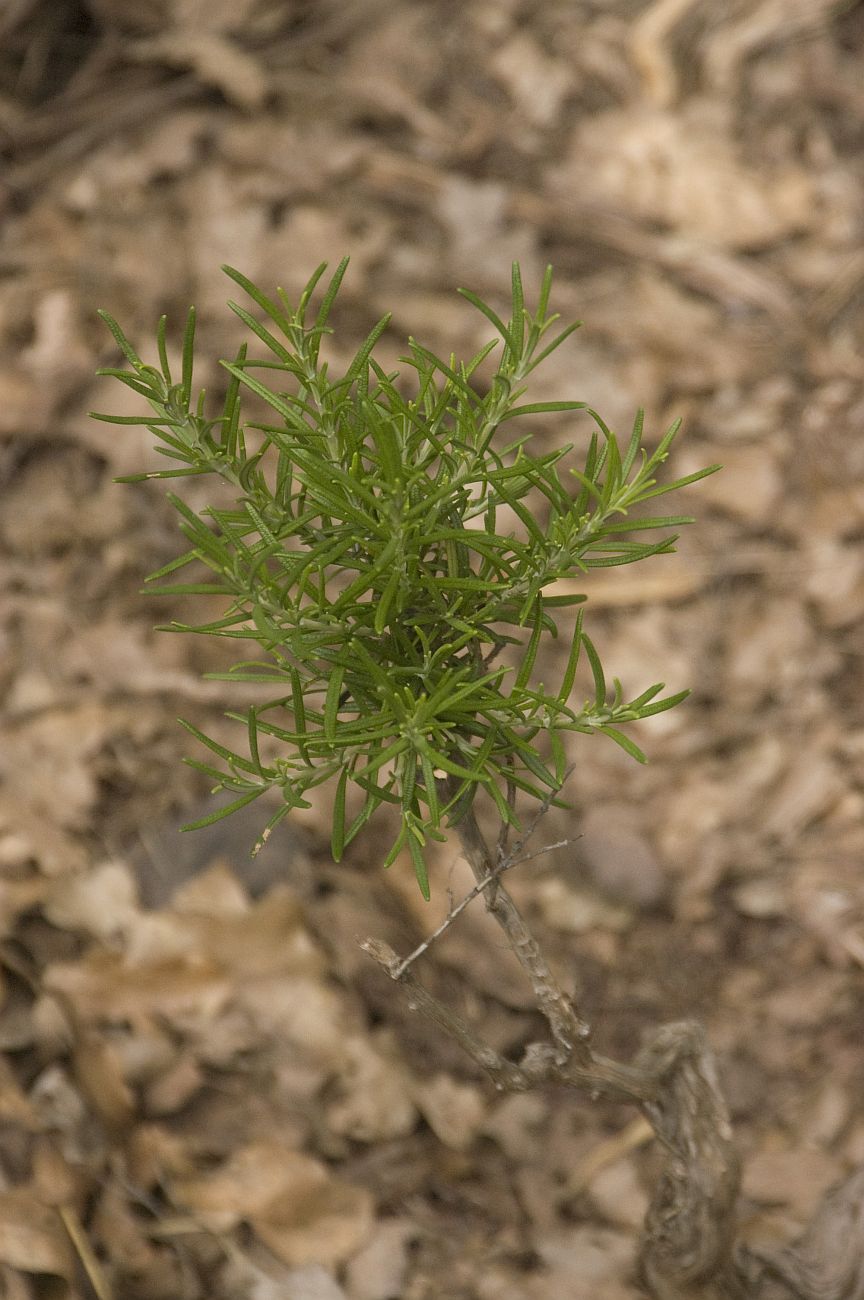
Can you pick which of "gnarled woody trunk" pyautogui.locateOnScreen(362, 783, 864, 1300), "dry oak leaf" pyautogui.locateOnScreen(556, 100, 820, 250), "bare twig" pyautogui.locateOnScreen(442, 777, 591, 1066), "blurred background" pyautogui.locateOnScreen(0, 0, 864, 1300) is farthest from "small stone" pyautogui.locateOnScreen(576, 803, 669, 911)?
"dry oak leaf" pyautogui.locateOnScreen(556, 100, 820, 250)

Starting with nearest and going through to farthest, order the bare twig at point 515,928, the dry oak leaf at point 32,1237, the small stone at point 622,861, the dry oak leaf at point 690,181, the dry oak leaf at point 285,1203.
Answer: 1. the bare twig at point 515,928
2. the dry oak leaf at point 32,1237
3. the dry oak leaf at point 285,1203
4. the small stone at point 622,861
5. the dry oak leaf at point 690,181

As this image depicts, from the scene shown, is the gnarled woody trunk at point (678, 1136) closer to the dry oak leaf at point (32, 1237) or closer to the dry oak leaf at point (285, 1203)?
the dry oak leaf at point (285, 1203)

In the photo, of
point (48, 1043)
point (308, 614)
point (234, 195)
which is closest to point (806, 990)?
point (48, 1043)

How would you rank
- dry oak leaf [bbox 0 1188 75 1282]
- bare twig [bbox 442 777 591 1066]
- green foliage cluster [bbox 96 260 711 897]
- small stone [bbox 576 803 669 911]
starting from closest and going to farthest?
green foliage cluster [bbox 96 260 711 897] → bare twig [bbox 442 777 591 1066] → dry oak leaf [bbox 0 1188 75 1282] → small stone [bbox 576 803 669 911]

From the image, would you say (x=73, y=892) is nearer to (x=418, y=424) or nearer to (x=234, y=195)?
(x=418, y=424)

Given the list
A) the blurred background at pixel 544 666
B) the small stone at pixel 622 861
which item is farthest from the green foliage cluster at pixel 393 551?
the small stone at pixel 622 861

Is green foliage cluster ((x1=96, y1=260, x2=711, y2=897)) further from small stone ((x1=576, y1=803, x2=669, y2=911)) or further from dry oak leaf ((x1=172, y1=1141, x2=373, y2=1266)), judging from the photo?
small stone ((x1=576, y1=803, x2=669, y2=911))

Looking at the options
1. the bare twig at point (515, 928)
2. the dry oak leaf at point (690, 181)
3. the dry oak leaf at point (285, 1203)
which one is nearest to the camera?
the bare twig at point (515, 928)

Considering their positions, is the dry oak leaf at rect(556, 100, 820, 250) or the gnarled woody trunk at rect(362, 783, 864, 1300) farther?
the dry oak leaf at rect(556, 100, 820, 250)

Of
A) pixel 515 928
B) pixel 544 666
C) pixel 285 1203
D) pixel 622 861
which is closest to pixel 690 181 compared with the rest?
pixel 544 666
